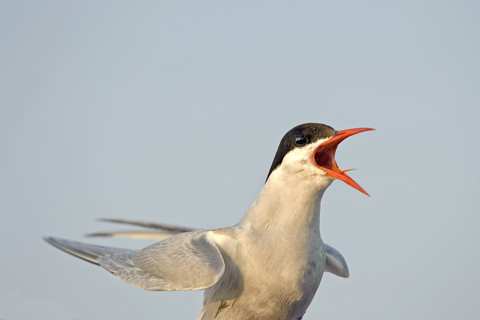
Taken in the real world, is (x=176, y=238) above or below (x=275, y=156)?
below

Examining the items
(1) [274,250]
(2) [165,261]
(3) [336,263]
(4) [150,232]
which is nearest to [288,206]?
(1) [274,250]

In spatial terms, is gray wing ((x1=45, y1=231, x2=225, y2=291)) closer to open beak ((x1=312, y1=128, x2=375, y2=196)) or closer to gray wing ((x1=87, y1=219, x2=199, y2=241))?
gray wing ((x1=87, y1=219, x2=199, y2=241))

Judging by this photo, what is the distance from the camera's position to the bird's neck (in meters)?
3.71

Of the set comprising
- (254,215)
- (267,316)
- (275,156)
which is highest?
(275,156)

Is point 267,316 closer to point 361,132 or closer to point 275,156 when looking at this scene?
point 275,156

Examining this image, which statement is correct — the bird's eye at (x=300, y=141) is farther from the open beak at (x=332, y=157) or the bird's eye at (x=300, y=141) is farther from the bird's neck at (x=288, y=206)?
the bird's neck at (x=288, y=206)

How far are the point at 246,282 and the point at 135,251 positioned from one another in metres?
0.90

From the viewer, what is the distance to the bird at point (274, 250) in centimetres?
367

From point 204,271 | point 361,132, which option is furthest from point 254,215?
point 361,132

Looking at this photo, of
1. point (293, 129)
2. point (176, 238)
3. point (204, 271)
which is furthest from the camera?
point (176, 238)

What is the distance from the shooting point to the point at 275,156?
12.8ft

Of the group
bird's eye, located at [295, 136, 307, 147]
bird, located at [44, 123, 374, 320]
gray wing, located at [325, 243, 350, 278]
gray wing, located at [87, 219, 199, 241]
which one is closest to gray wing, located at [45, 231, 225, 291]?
bird, located at [44, 123, 374, 320]

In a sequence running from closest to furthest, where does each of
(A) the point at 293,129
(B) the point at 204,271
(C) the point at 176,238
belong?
1. (B) the point at 204,271
2. (A) the point at 293,129
3. (C) the point at 176,238

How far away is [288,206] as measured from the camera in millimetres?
3730
